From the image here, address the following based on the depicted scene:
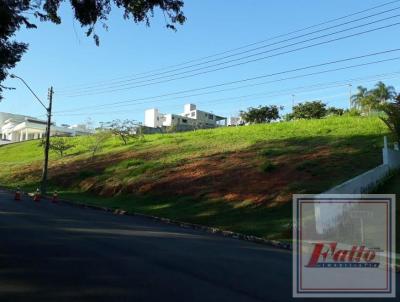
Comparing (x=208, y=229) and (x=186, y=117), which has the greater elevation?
(x=186, y=117)

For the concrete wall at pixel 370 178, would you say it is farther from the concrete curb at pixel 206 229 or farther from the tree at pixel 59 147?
the tree at pixel 59 147

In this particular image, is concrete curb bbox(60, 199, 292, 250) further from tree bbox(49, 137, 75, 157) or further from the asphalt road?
tree bbox(49, 137, 75, 157)

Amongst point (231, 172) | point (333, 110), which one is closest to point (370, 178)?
point (231, 172)

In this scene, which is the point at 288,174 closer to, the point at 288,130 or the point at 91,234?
the point at 91,234

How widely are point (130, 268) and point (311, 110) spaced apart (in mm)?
76030

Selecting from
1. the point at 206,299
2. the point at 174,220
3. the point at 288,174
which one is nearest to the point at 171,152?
the point at 288,174

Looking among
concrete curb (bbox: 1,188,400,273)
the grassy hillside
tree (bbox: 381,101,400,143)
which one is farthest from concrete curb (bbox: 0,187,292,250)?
tree (bbox: 381,101,400,143)

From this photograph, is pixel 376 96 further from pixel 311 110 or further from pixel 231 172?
pixel 231 172

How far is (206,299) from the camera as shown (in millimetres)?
7836

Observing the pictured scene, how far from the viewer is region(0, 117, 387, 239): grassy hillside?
987 inches

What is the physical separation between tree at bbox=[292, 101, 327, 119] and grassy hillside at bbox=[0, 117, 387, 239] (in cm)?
2831

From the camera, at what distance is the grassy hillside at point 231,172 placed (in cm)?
2506

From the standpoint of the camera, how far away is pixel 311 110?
8338 cm

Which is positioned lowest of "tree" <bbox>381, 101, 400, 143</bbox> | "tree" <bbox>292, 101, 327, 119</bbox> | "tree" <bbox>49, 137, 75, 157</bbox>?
"tree" <bbox>381, 101, 400, 143</bbox>
